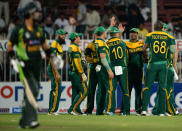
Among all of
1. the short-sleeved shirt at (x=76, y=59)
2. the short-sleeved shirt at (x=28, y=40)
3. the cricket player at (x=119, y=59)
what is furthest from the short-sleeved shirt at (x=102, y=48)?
the short-sleeved shirt at (x=28, y=40)

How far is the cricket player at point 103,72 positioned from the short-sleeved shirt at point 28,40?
381cm

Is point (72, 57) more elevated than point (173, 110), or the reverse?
point (72, 57)

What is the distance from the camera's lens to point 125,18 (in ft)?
74.2

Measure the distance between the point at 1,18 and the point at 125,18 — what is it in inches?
210

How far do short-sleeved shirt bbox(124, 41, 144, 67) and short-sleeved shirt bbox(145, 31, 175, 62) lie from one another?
0.84m

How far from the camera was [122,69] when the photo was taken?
43.3ft

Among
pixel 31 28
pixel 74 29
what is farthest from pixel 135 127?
pixel 74 29

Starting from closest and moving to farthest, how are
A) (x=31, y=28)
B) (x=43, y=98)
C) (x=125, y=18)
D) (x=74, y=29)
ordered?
(x=31, y=28) → (x=43, y=98) → (x=74, y=29) → (x=125, y=18)

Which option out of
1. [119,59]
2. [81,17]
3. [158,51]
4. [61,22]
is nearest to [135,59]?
[119,59]

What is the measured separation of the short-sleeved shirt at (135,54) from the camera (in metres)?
13.5

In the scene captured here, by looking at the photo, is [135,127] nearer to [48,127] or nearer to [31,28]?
[48,127]

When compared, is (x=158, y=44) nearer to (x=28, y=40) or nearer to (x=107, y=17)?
(x=28, y=40)

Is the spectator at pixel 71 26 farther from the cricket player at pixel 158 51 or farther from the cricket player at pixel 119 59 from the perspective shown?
the cricket player at pixel 158 51

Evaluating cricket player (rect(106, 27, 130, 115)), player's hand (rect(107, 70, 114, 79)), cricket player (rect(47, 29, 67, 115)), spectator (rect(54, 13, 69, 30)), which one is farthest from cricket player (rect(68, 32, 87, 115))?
spectator (rect(54, 13, 69, 30))
